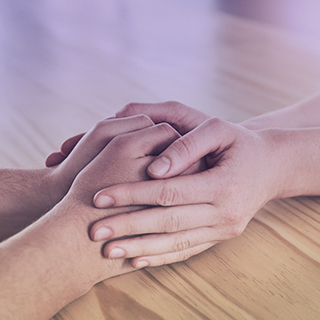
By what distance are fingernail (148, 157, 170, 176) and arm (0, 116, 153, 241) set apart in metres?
0.13

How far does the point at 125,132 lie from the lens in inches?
25.8

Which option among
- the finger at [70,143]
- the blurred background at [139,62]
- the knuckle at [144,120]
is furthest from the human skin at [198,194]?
the blurred background at [139,62]

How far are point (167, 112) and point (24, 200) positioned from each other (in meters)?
0.32

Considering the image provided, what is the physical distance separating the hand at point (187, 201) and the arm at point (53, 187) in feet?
0.45

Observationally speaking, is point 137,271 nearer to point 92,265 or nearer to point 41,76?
point 92,265

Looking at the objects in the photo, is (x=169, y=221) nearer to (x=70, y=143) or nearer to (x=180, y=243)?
(x=180, y=243)

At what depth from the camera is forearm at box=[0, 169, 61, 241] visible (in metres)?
0.65

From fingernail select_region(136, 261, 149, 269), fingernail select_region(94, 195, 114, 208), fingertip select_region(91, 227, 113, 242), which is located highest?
fingernail select_region(94, 195, 114, 208)

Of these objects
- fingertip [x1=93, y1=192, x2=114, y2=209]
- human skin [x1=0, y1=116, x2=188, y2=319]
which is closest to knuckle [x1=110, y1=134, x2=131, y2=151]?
human skin [x1=0, y1=116, x2=188, y2=319]

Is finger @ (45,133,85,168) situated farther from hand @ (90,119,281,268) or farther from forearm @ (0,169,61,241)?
hand @ (90,119,281,268)

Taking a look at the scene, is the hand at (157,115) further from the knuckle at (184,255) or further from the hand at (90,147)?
the knuckle at (184,255)

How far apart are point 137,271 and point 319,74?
107 cm

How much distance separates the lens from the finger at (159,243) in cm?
52

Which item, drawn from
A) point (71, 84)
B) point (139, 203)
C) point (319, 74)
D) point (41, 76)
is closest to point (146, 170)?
point (139, 203)
